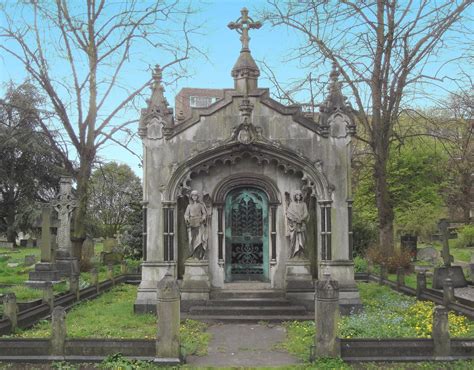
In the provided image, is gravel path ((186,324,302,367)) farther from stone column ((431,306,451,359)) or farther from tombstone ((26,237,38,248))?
tombstone ((26,237,38,248))

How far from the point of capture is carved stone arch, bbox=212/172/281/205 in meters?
13.2

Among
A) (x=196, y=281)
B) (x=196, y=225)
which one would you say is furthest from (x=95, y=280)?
(x=196, y=225)

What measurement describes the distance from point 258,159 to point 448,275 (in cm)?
744

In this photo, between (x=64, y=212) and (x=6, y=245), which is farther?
(x=6, y=245)

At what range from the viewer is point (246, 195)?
13477 mm

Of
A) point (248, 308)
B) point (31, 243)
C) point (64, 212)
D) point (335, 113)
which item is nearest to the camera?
point (248, 308)

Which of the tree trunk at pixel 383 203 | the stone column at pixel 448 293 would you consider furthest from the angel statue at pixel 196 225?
the tree trunk at pixel 383 203

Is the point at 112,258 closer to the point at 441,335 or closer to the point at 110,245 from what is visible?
the point at 110,245

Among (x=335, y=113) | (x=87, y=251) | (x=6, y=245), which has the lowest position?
(x=6, y=245)

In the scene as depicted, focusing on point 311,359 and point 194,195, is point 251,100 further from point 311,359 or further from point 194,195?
point 311,359

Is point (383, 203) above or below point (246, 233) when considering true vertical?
above

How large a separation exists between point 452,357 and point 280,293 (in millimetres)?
5375

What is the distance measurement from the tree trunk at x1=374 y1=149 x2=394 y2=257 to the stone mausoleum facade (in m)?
8.36

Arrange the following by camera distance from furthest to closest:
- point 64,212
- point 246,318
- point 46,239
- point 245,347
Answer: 1. point 64,212
2. point 46,239
3. point 246,318
4. point 245,347
